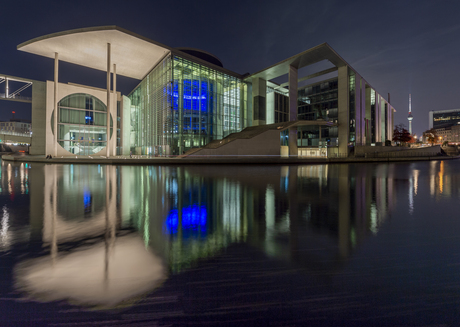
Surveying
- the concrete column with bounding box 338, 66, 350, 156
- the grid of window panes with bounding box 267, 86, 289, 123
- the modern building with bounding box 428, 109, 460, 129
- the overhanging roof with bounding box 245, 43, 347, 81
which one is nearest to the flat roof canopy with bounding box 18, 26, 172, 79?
the overhanging roof with bounding box 245, 43, 347, 81

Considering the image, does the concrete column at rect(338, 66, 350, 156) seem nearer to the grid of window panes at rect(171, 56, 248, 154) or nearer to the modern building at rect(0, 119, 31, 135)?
the grid of window panes at rect(171, 56, 248, 154)

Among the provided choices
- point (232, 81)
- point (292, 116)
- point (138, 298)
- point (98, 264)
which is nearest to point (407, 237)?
point (138, 298)

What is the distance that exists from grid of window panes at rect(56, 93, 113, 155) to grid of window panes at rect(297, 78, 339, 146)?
127 feet

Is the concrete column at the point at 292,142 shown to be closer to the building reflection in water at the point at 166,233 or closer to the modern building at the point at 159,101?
the modern building at the point at 159,101

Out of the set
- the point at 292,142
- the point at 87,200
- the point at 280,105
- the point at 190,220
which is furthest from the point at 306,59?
the point at 190,220

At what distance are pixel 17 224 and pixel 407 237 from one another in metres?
7.32

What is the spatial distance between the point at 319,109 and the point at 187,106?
116 ft

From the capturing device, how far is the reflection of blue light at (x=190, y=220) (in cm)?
405

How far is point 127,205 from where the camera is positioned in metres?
5.84

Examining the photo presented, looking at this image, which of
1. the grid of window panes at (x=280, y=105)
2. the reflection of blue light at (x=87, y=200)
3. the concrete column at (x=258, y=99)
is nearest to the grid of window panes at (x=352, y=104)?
the grid of window panes at (x=280, y=105)

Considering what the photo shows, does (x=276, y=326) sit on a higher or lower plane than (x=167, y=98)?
lower

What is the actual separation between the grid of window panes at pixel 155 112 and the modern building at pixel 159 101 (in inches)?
6.0

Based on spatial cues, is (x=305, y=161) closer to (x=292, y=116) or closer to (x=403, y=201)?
(x=292, y=116)

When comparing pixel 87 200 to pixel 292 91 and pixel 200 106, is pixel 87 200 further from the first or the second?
pixel 292 91
